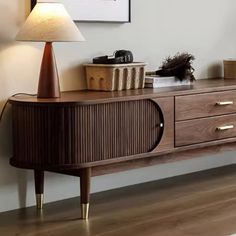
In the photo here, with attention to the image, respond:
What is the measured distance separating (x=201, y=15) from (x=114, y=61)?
972 mm

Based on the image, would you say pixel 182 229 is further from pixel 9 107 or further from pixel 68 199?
pixel 9 107

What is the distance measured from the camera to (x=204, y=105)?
3498mm

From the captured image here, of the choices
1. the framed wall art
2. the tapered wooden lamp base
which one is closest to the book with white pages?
the framed wall art

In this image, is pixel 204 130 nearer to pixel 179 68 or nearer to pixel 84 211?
pixel 179 68

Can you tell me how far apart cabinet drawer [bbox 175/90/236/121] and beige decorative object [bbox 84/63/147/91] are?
262 millimetres

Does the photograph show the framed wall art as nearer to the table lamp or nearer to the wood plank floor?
the table lamp

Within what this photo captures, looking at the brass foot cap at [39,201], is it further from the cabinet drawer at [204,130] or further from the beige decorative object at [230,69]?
the beige decorative object at [230,69]

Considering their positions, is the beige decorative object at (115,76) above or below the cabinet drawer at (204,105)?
above

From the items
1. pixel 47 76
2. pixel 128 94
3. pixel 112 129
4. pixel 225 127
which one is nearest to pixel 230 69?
pixel 225 127

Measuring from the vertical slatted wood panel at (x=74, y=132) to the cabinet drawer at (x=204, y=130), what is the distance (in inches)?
12.8

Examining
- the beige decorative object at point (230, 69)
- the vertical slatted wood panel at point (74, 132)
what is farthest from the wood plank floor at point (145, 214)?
the beige decorative object at point (230, 69)

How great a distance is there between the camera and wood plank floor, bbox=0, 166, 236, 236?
289cm

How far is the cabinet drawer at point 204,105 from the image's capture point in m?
3.38

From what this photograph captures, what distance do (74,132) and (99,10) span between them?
2.73 ft
